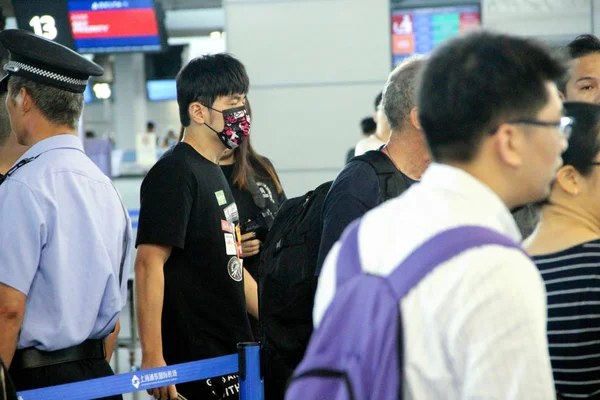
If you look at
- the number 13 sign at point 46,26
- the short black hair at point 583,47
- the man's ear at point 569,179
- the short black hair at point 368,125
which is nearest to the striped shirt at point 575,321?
the man's ear at point 569,179

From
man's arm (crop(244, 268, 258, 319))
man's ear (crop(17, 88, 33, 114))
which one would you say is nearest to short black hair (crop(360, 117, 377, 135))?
man's arm (crop(244, 268, 258, 319))

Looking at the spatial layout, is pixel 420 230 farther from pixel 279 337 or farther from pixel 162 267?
pixel 162 267

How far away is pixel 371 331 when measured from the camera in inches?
47.6

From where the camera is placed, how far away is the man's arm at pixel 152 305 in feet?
9.12

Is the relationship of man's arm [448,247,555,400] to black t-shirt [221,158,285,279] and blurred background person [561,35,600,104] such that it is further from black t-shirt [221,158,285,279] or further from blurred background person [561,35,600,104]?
black t-shirt [221,158,285,279]

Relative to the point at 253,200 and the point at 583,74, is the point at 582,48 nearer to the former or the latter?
the point at 583,74

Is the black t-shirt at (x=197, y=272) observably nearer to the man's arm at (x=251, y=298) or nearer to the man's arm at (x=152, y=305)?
the man's arm at (x=152, y=305)

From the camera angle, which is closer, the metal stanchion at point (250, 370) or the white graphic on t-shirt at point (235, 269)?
the metal stanchion at point (250, 370)

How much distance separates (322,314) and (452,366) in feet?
0.76

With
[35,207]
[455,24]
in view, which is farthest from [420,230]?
[455,24]

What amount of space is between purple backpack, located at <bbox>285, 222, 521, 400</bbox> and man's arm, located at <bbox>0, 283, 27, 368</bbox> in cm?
124

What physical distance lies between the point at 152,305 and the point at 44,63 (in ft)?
2.70

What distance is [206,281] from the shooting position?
2.90 meters

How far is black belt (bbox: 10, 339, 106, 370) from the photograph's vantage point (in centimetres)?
237
